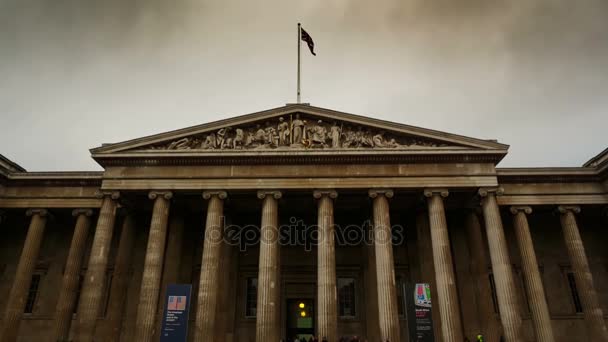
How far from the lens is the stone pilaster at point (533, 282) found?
21625 mm

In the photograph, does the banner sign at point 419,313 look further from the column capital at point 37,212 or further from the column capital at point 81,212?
the column capital at point 37,212

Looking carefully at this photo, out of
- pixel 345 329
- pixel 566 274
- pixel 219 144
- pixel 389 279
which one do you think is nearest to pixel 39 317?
pixel 219 144

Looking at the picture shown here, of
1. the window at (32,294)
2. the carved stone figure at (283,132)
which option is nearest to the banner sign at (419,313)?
the carved stone figure at (283,132)

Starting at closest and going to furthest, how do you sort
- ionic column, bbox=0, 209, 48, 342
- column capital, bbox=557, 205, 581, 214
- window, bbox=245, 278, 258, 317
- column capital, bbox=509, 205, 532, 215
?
ionic column, bbox=0, 209, 48, 342
column capital, bbox=509, 205, 532, 215
column capital, bbox=557, 205, 581, 214
window, bbox=245, 278, 258, 317

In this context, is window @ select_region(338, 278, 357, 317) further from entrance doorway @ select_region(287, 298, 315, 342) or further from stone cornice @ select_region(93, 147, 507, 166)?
stone cornice @ select_region(93, 147, 507, 166)

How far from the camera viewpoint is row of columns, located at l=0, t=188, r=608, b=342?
2041cm

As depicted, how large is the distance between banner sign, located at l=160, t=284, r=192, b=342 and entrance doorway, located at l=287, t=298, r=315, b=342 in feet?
27.9

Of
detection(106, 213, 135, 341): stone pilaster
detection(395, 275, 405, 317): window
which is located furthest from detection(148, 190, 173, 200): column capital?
detection(395, 275, 405, 317): window

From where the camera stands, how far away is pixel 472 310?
953 inches

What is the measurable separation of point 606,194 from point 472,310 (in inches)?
403

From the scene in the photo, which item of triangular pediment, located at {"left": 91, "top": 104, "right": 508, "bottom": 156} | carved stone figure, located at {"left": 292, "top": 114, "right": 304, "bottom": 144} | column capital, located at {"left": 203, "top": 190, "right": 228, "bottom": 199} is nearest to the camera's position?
column capital, located at {"left": 203, "top": 190, "right": 228, "bottom": 199}

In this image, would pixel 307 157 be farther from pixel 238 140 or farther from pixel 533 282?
pixel 533 282

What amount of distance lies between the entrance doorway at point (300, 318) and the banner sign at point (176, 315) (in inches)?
335

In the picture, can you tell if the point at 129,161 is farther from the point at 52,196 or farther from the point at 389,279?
the point at 389,279
